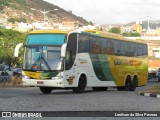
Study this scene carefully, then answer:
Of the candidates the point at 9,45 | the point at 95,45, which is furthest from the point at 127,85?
the point at 9,45

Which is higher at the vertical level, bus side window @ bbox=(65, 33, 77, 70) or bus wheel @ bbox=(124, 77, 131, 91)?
bus side window @ bbox=(65, 33, 77, 70)

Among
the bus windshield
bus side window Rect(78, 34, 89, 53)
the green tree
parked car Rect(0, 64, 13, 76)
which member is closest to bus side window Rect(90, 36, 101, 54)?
bus side window Rect(78, 34, 89, 53)

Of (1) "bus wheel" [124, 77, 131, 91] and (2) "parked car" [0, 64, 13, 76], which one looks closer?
(1) "bus wheel" [124, 77, 131, 91]

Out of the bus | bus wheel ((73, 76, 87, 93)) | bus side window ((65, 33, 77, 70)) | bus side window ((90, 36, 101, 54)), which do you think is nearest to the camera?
the bus

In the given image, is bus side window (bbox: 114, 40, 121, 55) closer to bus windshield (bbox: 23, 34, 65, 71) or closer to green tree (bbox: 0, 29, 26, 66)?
bus windshield (bbox: 23, 34, 65, 71)

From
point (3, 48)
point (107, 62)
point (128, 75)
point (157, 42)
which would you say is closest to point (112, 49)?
point (107, 62)

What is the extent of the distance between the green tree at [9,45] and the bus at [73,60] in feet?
114

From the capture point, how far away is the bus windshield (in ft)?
78.2

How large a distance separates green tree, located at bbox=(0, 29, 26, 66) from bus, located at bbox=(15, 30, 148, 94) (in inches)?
1368

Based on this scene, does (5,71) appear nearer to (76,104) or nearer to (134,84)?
(134,84)

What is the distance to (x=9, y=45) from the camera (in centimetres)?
7956

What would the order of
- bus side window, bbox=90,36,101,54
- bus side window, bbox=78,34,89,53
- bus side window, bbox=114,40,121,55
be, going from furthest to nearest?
bus side window, bbox=114,40,121,55
bus side window, bbox=90,36,101,54
bus side window, bbox=78,34,89,53

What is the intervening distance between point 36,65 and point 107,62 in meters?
5.91

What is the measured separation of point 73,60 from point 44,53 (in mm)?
1638
